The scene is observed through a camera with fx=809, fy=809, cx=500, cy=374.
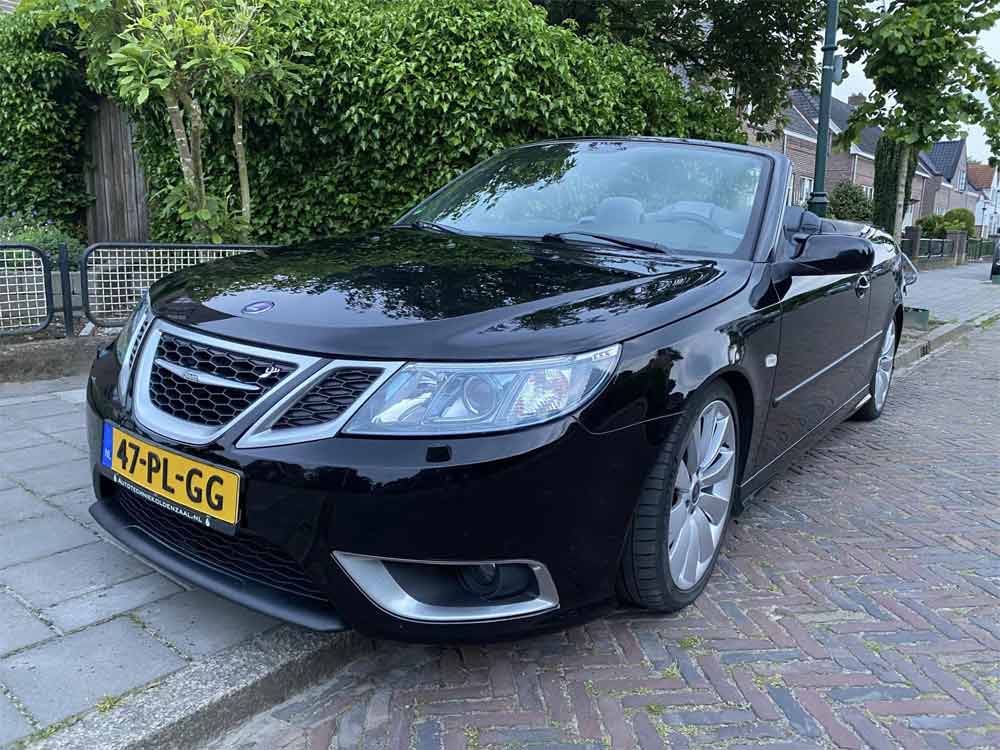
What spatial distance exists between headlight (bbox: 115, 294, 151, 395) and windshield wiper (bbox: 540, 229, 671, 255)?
56.7 inches

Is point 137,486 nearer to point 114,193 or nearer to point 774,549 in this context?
point 774,549

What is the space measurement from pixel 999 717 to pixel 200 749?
7.10 ft

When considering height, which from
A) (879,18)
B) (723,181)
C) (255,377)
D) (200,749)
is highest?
(879,18)

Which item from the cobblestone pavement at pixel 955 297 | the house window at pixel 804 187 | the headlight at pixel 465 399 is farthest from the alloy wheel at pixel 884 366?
the house window at pixel 804 187

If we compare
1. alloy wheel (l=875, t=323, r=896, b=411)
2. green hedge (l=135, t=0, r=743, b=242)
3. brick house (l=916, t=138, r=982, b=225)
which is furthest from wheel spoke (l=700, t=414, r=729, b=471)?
brick house (l=916, t=138, r=982, b=225)

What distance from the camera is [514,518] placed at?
1.97 meters

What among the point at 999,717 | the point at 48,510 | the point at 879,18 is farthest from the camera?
the point at 879,18

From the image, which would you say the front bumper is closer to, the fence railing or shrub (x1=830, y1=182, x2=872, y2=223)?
shrub (x1=830, y1=182, x2=872, y2=223)

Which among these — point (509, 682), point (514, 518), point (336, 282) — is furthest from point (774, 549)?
point (336, 282)

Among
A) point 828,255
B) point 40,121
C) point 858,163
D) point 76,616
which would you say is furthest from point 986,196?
point 76,616

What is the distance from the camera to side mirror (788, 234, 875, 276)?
3109 mm

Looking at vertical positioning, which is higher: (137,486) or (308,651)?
(137,486)

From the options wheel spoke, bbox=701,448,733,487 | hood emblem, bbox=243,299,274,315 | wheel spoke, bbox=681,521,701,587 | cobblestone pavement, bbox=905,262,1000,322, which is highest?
hood emblem, bbox=243,299,274,315

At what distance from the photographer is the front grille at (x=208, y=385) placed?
205 cm
